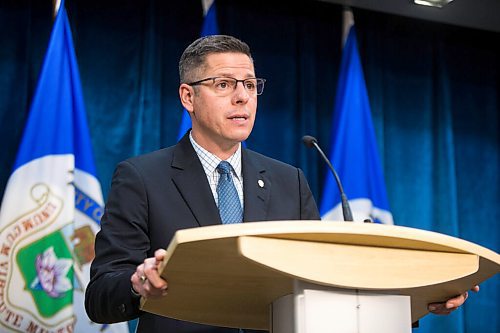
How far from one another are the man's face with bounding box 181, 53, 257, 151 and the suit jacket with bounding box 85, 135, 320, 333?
8 cm

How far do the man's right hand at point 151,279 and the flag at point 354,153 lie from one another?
3.07 meters

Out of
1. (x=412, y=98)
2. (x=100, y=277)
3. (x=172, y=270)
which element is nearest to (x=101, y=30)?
(x=412, y=98)

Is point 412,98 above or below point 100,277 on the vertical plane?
above

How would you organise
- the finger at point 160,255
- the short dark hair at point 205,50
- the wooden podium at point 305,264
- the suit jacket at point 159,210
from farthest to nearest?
the short dark hair at point 205,50 < the suit jacket at point 159,210 < the finger at point 160,255 < the wooden podium at point 305,264

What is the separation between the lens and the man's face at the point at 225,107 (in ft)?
7.98

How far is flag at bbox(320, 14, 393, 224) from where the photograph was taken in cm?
466

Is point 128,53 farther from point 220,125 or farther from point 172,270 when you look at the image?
point 172,270

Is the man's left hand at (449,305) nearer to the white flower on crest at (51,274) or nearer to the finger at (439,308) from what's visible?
the finger at (439,308)

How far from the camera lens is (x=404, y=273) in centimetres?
146

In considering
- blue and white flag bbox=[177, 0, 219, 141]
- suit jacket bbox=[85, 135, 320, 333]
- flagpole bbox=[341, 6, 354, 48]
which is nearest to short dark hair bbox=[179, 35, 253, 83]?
suit jacket bbox=[85, 135, 320, 333]

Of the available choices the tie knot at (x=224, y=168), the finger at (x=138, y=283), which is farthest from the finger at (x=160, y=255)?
the tie knot at (x=224, y=168)

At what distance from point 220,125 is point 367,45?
3.11 m

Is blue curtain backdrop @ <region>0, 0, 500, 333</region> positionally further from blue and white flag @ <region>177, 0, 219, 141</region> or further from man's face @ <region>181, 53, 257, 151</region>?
man's face @ <region>181, 53, 257, 151</region>

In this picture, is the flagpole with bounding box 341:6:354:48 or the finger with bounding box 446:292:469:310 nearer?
the finger with bounding box 446:292:469:310
